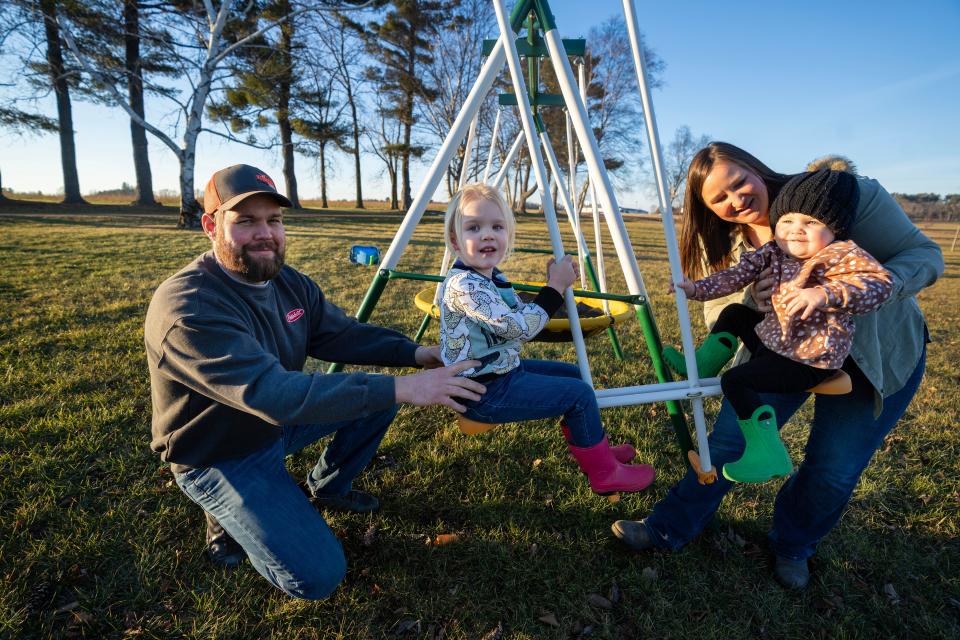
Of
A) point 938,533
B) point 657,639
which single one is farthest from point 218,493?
point 938,533

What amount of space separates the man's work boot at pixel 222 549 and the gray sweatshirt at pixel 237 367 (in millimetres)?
461

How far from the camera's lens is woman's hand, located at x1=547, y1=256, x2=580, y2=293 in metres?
2.00

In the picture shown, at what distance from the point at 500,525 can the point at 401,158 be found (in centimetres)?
2757

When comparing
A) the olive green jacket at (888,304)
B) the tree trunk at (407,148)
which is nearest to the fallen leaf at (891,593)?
the olive green jacket at (888,304)

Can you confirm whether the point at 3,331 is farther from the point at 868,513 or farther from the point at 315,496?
the point at 868,513

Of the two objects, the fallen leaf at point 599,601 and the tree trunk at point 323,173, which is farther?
the tree trunk at point 323,173

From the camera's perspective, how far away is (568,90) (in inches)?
84.2

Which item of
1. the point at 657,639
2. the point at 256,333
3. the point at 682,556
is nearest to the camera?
the point at 657,639

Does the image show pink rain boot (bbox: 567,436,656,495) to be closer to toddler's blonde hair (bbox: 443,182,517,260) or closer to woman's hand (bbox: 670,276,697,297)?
woman's hand (bbox: 670,276,697,297)

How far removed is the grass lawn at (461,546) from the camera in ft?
6.84

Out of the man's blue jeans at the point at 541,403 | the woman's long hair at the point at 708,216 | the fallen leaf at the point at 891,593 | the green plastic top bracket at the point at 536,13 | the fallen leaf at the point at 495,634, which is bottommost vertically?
the fallen leaf at the point at 891,593

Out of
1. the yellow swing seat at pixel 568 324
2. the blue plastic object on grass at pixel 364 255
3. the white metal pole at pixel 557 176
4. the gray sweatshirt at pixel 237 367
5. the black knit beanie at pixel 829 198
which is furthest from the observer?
the blue plastic object on grass at pixel 364 255

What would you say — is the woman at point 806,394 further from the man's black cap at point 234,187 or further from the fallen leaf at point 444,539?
the man's black cap at point 234,187

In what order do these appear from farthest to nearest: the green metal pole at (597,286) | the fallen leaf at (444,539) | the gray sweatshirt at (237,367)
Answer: the green metal pole at (597,286) < the fallen leaf at (444,539) < the gray sweatshirt at (237,367)
